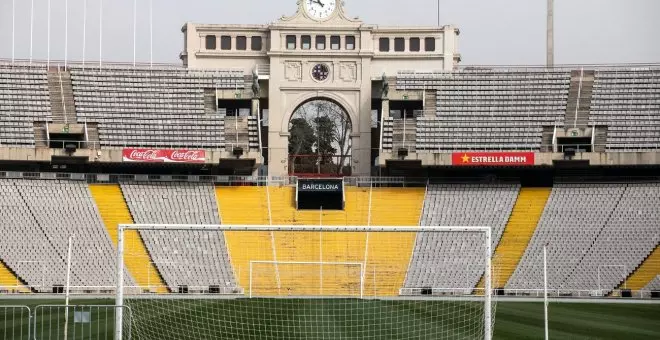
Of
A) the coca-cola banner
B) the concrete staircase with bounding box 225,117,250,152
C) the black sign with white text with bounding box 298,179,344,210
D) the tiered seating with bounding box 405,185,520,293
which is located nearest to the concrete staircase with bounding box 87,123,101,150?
the coca-cola banner

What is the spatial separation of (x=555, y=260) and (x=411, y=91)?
15.9 meters

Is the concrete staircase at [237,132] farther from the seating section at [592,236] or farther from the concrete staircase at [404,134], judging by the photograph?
the seating section at [592,236]

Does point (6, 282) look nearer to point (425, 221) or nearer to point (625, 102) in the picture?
point (425, 221)

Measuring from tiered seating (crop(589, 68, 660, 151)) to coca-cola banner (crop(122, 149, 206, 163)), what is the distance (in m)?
24.2

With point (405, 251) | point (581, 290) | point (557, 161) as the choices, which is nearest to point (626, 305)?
point (581, 290)

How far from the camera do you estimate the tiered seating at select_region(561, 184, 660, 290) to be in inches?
2056

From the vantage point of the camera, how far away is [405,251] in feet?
177

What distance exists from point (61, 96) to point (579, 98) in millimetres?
31562

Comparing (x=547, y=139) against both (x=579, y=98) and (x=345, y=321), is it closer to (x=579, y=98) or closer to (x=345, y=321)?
(x=579, y=98)

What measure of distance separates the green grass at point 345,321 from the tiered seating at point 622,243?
7994mm

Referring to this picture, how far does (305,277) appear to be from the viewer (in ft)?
165

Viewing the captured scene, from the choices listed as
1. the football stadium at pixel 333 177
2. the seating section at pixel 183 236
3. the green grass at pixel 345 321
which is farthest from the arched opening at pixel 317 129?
the green grass at pixel 345 321

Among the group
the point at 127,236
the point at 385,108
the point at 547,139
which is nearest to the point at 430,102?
the point at 385,108

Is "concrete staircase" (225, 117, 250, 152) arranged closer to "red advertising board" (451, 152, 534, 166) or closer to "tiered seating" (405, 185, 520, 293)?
"tiered seating" (405, 185, 520, 293)
